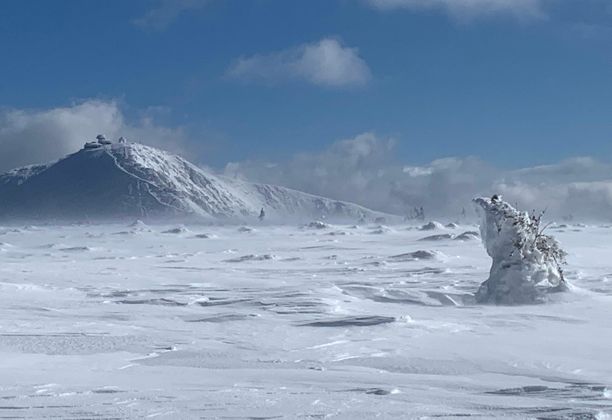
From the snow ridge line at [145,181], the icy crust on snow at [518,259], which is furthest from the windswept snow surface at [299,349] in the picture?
the snow ridge line at [145,181]

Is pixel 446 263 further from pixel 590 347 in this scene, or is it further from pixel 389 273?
pixel 590 347

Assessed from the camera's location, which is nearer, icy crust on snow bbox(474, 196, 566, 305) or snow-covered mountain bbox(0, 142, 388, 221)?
icy crust on snow bbox(474, 196, 566, 305)

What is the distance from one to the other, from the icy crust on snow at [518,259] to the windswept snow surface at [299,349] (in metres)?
0.50

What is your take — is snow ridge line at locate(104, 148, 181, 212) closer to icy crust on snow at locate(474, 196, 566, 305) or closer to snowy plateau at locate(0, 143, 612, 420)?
snowy plateau at locate(0, 143, 612, 420)

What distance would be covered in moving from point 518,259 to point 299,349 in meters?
7.33

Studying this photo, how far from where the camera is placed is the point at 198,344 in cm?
1076

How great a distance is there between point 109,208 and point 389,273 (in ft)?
505

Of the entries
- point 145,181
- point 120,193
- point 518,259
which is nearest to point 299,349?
point 518,259

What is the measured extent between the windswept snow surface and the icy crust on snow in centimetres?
50

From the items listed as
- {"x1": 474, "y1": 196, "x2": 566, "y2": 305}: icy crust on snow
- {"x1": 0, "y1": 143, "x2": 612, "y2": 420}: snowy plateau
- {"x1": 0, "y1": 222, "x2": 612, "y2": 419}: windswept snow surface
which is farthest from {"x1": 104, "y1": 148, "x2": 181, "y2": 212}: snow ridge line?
{"x1": 474, "y1": 196, "x2": 566, "y2": 305}: icy crust on snow

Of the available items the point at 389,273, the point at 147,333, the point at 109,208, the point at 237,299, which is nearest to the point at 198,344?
the point at 147,333

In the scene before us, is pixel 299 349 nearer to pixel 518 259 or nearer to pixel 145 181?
pixel 518 259

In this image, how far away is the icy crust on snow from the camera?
629 inches

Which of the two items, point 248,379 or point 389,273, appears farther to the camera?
point 389,273
